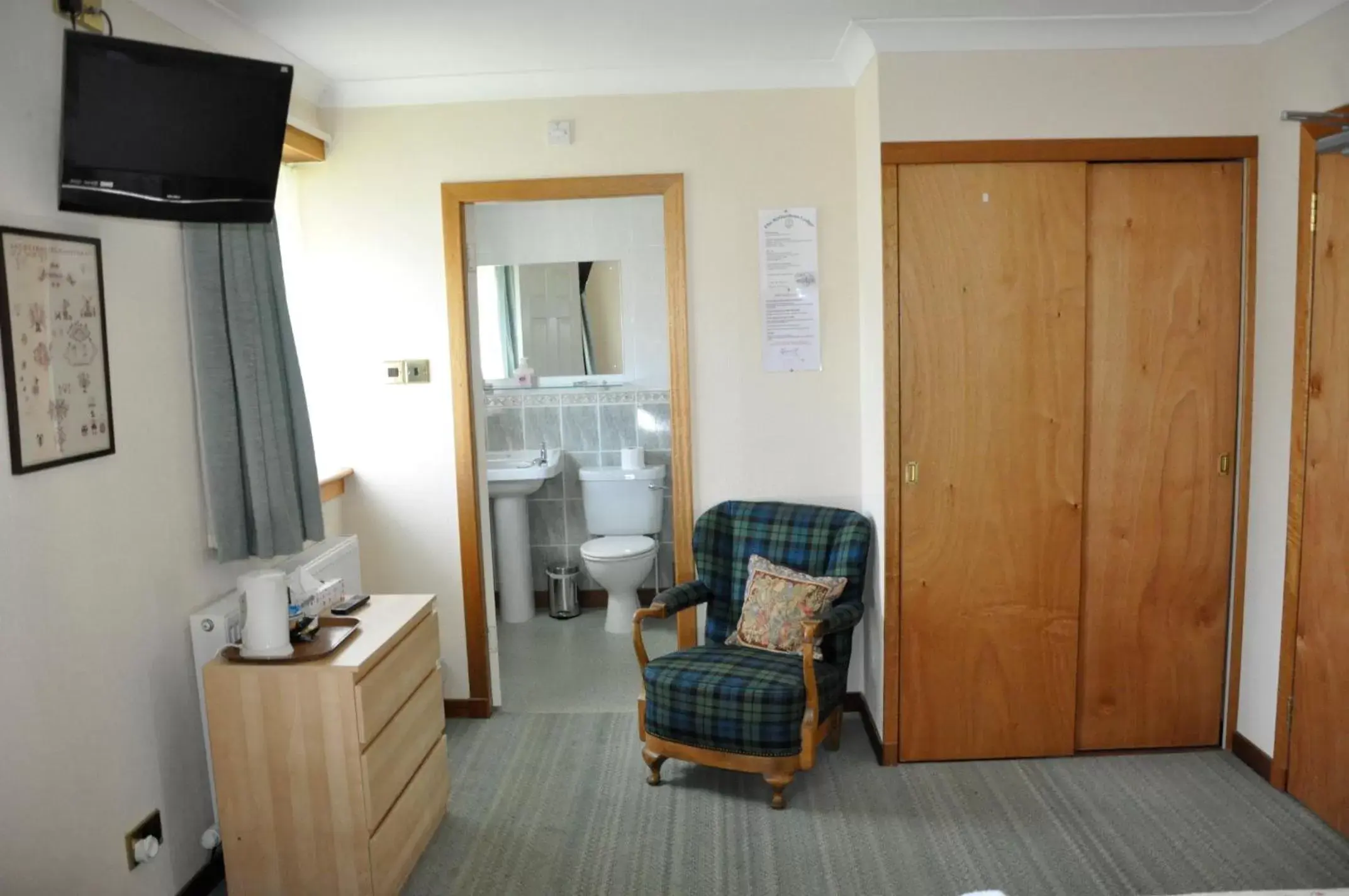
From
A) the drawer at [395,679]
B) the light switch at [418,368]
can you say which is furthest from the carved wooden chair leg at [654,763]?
the light switch at [418,368]

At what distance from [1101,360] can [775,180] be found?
4.21ft

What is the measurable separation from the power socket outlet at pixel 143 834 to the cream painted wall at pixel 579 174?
53.4 inches

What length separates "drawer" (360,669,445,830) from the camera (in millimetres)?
2375

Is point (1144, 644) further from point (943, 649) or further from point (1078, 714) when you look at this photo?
point (943, 649)

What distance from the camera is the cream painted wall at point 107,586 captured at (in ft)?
6.40

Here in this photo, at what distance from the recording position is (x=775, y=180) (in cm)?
342

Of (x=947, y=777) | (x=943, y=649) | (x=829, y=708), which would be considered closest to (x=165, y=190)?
(x=829, y=708)

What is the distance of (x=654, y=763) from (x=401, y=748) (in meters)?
0.89

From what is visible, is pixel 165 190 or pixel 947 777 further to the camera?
pixel 947 777

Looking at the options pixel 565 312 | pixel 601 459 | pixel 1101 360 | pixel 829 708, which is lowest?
pixel 829 708

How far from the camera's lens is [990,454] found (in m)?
3.10

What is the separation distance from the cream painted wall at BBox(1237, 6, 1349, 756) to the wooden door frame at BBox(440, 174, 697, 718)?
74.5 inches

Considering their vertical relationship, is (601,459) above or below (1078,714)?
above

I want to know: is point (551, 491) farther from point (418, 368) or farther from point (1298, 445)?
point (1298, 445)
